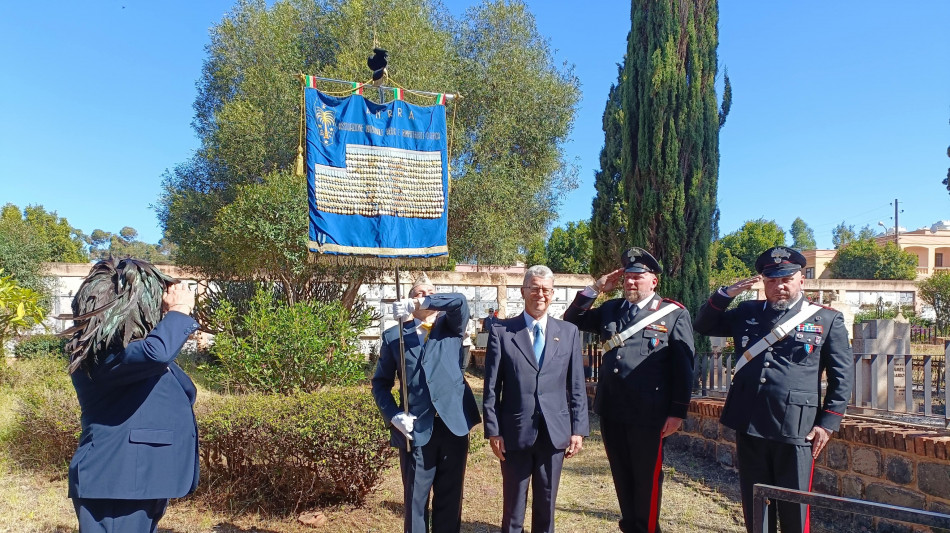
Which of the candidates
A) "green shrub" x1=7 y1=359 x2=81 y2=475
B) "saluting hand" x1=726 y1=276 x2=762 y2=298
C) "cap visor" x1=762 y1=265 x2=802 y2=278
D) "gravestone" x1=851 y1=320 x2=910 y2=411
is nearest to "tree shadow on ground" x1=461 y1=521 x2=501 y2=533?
"saluting hand" x1=726 y1=276 x2=762 y2=298

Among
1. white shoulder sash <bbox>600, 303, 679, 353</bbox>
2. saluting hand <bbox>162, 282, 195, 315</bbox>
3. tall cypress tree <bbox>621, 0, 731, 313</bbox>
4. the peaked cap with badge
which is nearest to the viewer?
saluting hand <bbox>162, 282, 195, 315</bbox>

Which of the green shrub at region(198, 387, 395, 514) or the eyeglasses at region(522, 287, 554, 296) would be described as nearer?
the eyeglasses at region(522, 287, 554, 296)

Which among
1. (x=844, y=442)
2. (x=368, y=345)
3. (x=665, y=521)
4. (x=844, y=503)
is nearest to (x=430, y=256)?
(x=665, y=521)

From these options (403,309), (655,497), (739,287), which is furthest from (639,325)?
(403,309)

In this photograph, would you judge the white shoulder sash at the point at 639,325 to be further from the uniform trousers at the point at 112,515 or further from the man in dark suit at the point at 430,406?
the uniform trousers at the point at 112,515

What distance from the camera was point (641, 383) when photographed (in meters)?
3.72

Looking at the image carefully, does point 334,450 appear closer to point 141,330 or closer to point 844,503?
point 141,330

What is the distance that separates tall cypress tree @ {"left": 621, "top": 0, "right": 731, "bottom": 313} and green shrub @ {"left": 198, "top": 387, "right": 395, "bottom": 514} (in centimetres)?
575

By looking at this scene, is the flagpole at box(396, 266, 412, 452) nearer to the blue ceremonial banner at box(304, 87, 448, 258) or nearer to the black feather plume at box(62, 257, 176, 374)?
the black feather plume at box(62, 257, 176, 374)

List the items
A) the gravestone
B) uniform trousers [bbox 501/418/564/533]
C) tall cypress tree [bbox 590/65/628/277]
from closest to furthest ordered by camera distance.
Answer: uniform trousers [bbox 501/418/564/533], the gravestone, tall cypress tree [bbox 590/65/628/277]

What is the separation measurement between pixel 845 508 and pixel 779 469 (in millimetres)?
1743

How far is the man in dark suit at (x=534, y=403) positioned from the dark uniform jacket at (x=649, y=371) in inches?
13.1

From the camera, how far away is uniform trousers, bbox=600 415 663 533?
144 inches

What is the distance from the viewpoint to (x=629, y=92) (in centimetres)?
967
